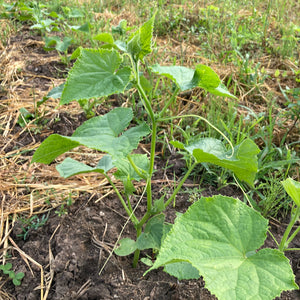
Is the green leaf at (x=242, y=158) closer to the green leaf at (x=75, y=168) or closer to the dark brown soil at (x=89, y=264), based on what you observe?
the green leaf at (x=75, y=168)

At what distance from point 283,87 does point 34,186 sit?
1801mm

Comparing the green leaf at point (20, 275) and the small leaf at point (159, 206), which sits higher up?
the small leaf at point (159, 206)

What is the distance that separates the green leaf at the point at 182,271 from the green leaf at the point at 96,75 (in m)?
0.57

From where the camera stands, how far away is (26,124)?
1953 mm

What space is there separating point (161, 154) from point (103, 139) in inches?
35.0

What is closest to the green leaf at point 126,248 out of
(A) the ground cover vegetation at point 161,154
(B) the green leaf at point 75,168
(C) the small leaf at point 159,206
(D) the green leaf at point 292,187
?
(A) the ground cover vegetation at point 161,154

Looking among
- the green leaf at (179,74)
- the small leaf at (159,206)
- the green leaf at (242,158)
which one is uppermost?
the green leaf at (179,74)

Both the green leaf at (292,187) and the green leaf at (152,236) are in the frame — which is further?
the green leaf at (152,236)

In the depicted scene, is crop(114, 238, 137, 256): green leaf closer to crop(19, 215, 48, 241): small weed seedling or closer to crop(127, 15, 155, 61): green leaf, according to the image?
crop(19, 215, 48, 241): small weed seedling

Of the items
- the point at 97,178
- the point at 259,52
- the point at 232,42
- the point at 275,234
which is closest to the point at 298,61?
the point at 259,52

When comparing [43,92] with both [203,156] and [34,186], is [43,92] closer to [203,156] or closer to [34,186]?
[34,186]

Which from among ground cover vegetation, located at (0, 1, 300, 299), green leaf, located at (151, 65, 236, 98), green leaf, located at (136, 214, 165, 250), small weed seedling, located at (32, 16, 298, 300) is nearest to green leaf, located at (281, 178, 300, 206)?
ground cover vegetation, located at (0, 1, 300, 299)

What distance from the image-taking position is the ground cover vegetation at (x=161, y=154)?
32.4 inches

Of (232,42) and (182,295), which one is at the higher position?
(232,42)
